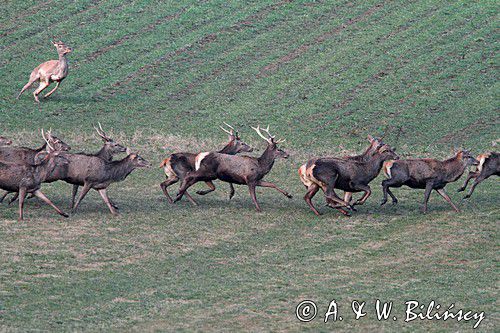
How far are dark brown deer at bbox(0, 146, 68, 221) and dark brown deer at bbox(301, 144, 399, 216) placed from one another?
4.54 meters

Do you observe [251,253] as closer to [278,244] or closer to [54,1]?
[278,244]

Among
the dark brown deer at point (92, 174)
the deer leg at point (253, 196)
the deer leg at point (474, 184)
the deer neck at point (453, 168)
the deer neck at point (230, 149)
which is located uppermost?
the dark brown deer at point (92, 174)

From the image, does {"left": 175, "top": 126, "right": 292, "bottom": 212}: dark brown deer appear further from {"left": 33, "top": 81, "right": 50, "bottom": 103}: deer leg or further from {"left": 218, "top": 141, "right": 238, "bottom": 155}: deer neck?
{"left": 33, "top": 81, "right": 50, "bottom": 103}: deer leg

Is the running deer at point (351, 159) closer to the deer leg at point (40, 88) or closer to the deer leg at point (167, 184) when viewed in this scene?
the deer leg at point (167, 184)

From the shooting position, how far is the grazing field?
13.4 meters

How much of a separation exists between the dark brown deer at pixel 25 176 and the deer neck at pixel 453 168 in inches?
288

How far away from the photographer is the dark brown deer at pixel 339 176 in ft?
61.3

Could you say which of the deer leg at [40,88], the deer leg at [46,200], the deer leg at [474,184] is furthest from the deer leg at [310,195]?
the deer leg at [40,88]

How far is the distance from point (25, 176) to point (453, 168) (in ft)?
26.7

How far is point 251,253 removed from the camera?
16.0 metres

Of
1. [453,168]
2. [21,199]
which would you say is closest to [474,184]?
[453,168]

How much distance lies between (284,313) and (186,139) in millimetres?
13665

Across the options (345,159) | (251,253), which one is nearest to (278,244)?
(251,253)

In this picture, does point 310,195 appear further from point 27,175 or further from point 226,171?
point 27,175
